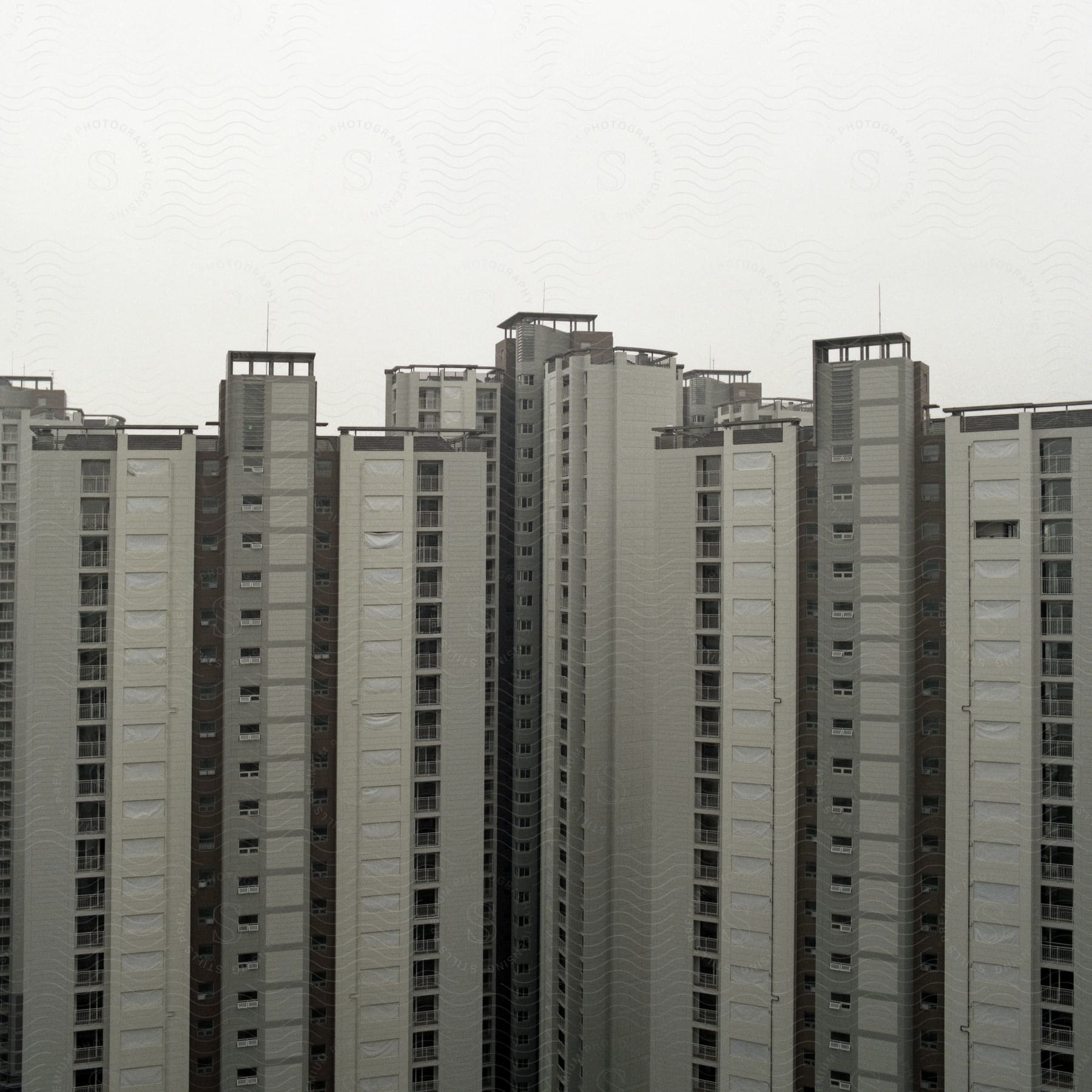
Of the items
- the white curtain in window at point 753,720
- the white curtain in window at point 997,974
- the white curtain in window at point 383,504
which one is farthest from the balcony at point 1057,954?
the white curtain in window at point 383,504

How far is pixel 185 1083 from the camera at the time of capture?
3549mm

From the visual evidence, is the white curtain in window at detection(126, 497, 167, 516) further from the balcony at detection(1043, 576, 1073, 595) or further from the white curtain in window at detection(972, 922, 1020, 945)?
the white curtain in window at detection(972, 922, 1020, 945)

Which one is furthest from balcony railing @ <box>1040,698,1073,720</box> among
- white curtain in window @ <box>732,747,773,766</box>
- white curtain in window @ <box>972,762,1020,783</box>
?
white curtain in window @ <box>732,747,773,766</box>

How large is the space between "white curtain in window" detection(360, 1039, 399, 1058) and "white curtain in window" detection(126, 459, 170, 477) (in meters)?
2.44

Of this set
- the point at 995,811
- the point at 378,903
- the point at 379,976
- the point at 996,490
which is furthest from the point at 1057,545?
the point at 379,976

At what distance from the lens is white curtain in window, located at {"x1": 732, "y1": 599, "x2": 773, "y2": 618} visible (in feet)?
12.6

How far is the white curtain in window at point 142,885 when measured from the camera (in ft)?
11.5

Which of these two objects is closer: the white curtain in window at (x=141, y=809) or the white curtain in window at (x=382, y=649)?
the white curtain in window at (x=141, y=809)

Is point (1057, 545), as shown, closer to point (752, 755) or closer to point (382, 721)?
point (752, 755)

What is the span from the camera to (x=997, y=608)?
3475mm

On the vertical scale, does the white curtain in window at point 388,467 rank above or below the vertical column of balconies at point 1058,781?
above

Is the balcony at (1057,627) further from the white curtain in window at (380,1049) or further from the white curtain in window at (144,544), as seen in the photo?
the white curtain in window at (144,544)

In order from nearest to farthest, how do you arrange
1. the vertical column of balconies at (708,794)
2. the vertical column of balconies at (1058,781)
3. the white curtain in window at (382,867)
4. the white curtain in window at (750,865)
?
the vertical column of balconies at (1058,781) < the white curtain in window at (382,867) < the white curtain in window at (750,865) < the vertical column of balconies at (708,794)

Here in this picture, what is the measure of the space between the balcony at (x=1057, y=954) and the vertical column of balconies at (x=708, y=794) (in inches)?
48.0
